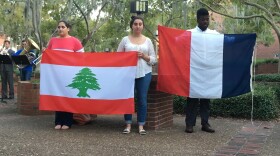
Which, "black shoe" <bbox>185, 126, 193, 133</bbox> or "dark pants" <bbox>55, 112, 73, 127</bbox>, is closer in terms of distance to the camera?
"black shoe" <bbox>185, 126, 193, 133</bbox>

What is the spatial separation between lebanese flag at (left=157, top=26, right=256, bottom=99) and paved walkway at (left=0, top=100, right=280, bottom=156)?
71 centimetres

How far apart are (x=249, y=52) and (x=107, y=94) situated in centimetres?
235

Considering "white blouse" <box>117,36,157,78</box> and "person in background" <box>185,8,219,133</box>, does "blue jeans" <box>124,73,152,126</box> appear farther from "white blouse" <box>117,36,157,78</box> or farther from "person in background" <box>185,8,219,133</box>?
"person in background" <box>185,8,219,133</box>

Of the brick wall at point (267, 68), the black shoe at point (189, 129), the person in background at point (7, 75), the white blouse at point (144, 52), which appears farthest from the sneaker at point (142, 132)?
the brick wall at point (267, 68)

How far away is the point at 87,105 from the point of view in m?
6.56

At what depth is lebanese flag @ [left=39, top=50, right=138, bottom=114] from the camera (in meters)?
6.43

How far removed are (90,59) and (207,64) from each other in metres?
1.87

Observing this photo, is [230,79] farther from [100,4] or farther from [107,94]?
[100,4]

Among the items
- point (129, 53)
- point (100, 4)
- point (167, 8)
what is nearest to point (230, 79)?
point (129, 53)

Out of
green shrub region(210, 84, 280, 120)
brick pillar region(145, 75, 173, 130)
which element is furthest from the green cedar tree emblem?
green shrub region(210, 84, 280, 120)

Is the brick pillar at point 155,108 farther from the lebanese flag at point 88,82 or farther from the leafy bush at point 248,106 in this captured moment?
the leafy bush at point 248,106

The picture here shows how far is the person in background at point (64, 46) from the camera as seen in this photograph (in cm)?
676

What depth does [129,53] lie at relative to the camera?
6352 mm

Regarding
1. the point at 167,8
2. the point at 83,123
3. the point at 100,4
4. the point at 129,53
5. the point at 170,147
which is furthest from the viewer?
the point at 167,8
